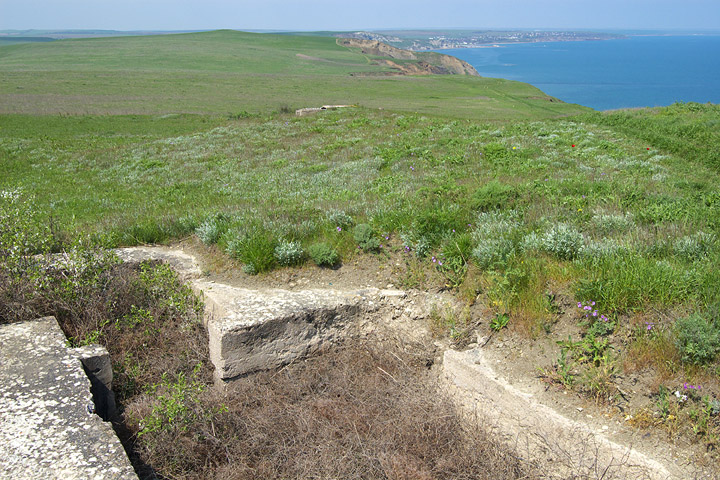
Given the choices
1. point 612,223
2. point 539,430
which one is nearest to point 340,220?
point 612,223

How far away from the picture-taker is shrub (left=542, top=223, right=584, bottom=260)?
657 cm

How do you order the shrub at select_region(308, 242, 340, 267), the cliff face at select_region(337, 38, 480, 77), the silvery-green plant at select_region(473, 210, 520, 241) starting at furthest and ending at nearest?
the cliff face at select_region(337, 38, 480, 77), the shrub at select_region(308, 242, 340, 267), the silvery-green plant at select_region(473, 210, 520, 241)

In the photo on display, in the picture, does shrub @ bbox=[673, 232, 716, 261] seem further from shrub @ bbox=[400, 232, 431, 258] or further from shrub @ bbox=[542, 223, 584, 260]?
shrub @ bbox=[400, 232, 431, 258]

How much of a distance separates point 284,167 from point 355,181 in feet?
15.2

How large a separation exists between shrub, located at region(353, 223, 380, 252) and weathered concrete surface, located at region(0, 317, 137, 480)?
415cm

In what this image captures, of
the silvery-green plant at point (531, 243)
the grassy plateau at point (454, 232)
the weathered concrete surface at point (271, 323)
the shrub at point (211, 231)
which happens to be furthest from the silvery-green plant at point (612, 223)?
the shrub at point (211, 231)

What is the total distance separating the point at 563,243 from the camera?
6648 mm

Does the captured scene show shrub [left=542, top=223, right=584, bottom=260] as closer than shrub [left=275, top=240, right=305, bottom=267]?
Yes

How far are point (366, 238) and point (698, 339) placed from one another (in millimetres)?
4520

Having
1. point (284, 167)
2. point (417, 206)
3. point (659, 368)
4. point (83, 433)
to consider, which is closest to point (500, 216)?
point (417, 206)

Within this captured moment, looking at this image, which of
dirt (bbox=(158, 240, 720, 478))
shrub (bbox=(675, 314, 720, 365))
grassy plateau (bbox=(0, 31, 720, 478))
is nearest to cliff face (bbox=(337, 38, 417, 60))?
grassy plateau (bbox=(0, 31, 720, 478))

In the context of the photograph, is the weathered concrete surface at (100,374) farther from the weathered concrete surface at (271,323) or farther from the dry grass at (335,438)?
the weathered concrete surface at (271,323)

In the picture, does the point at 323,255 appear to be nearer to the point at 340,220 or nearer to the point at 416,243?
the point at 340,220

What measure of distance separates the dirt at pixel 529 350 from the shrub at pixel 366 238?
0.15m
